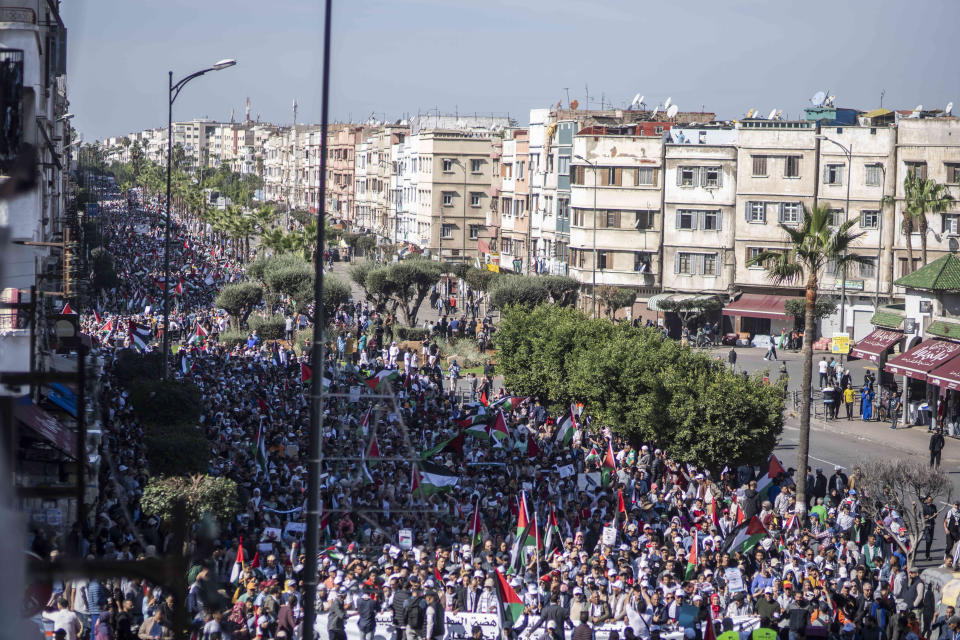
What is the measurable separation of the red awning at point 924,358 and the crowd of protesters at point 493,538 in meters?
10.7

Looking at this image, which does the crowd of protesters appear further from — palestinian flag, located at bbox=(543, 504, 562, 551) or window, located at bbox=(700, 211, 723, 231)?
window, located at bbox=(700, 211, 723, 231)

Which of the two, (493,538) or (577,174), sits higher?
(577,174)

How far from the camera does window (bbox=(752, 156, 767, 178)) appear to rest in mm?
59500

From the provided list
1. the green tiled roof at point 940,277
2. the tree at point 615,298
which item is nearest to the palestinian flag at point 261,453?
the green tiled roof at point 940,277


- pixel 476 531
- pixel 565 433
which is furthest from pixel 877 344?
pixel 476 531

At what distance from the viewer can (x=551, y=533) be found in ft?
62.7

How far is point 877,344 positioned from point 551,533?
2416 cm

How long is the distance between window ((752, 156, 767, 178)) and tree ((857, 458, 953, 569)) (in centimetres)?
3885

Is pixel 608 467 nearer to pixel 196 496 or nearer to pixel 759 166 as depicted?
pixel 196 496

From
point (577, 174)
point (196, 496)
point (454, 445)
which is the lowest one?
point (454, 445)

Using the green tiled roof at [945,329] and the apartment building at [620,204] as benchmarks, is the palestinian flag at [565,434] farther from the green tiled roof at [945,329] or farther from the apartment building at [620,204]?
the apartment building at [620,204]

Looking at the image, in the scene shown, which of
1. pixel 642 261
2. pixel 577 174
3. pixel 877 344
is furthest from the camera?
pixel 577 174

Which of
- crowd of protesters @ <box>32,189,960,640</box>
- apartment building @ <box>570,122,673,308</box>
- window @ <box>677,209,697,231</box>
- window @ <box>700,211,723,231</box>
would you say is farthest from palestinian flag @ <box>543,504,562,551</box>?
window @ <box>677,209,697,231</box>

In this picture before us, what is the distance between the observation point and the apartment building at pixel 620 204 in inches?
2421
